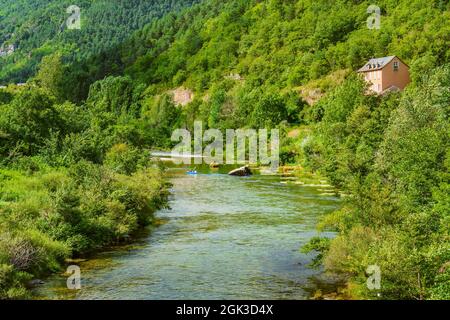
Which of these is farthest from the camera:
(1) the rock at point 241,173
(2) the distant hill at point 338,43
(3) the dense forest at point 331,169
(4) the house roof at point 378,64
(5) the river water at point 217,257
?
(2) the distant hill at point 338,43

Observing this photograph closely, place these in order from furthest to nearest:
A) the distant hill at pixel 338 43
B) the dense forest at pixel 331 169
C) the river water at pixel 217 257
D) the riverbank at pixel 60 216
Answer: the distant hill at pixel 338 43, the riverbank at pixel 60 216, the river water at pixel 217 257, the dense forest at pixel 331 169

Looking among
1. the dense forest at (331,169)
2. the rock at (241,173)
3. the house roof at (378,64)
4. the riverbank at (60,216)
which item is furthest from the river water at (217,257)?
the house roof at (378,64)

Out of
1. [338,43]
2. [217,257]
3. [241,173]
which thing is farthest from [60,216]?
[338,43]

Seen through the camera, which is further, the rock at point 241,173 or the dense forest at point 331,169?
the rock at point 241,173

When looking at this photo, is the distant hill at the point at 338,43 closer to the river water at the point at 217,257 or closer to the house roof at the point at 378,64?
the house roof at the point at 378,64

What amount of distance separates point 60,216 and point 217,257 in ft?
33.0

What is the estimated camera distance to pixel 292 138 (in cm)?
10781

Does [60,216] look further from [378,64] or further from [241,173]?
[378,64]

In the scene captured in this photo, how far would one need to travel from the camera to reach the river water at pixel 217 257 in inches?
1163

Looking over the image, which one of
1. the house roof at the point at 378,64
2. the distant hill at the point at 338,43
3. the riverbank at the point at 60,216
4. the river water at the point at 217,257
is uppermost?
the distant hill at the point at 338,43

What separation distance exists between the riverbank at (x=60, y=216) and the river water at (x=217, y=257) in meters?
1.20

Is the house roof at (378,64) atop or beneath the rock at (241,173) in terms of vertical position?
atop
